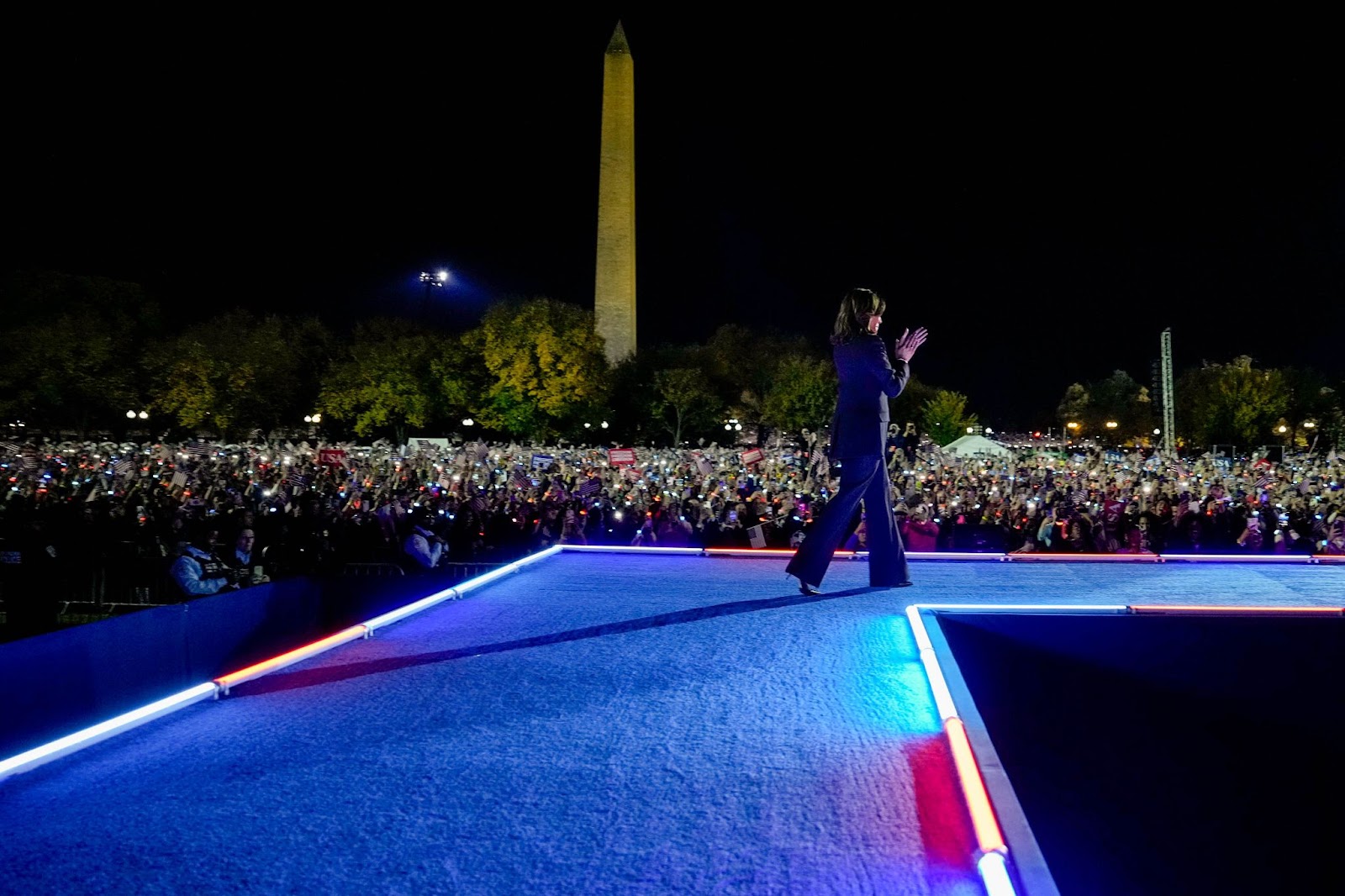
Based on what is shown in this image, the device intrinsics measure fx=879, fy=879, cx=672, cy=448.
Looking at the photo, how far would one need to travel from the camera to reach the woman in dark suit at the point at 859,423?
5.32 meters

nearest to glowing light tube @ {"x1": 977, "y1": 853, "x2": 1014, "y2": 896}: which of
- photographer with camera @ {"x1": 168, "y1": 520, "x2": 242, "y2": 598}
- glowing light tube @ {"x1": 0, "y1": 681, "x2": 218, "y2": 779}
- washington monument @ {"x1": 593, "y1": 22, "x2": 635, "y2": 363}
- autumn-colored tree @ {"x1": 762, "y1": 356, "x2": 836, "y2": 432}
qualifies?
glowing light tube @ {"x1": 0, "y1": 681, "x2": 218, "y2": 779}

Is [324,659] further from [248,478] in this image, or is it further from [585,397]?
[585,397]

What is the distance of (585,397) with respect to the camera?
139 ft

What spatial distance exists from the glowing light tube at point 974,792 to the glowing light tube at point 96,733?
8.90 ft

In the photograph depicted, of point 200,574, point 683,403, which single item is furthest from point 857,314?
point 683,403

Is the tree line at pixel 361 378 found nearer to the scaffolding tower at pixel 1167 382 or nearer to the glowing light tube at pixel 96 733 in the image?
the scaffolding tower at pixel 1167 382

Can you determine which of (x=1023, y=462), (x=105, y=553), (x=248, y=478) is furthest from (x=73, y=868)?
(x=1023, y=462)

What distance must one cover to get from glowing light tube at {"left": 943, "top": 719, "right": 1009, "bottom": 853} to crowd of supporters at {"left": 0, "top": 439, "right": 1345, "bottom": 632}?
5.01 meters

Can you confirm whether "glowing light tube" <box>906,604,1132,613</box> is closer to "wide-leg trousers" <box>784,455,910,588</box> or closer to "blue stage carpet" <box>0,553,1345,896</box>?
"blue stage carpet" <box>0,553,1345,896</box>

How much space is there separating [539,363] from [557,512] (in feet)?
96.8

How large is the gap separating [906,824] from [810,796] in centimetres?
28

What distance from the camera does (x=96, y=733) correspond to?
2910 mm

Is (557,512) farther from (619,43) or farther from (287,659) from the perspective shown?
(619,43)

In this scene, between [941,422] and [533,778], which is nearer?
[533,778]
